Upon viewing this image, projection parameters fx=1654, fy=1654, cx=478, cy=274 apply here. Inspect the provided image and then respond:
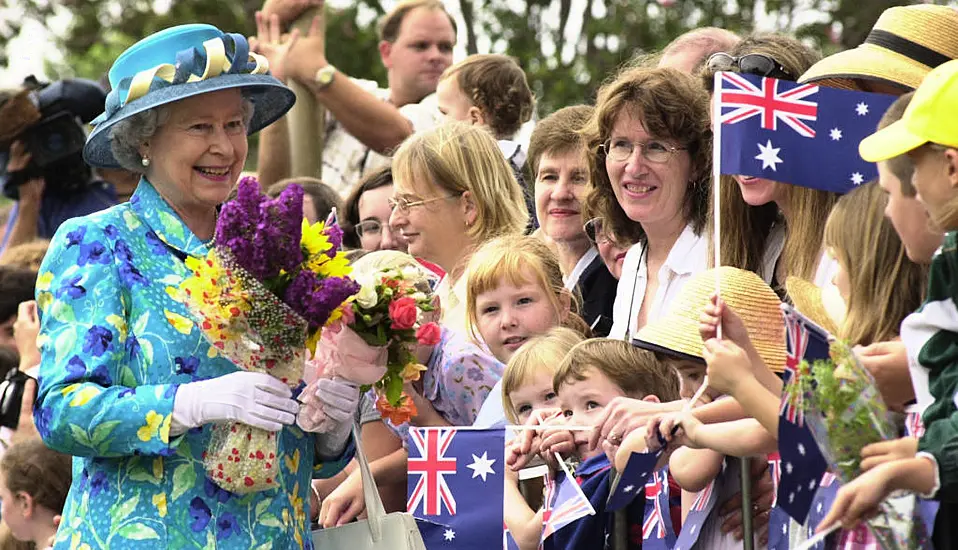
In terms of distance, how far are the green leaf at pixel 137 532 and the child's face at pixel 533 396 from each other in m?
1.35

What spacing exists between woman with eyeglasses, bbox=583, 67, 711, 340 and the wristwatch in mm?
2751

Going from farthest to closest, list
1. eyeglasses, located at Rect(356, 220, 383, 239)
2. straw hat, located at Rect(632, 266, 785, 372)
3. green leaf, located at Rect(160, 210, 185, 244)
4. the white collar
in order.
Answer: eyeglasses, located at Rect(356, 220, 383, 239) < the white collar < green leaf, located at Rect(160, 210, 185, 244) < straw hat, located at Rect(632, 266, 785, 372)

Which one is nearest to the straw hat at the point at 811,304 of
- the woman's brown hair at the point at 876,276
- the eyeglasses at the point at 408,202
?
the woman's brown hair at the point at 876,276

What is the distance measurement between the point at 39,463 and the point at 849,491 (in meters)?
4.09

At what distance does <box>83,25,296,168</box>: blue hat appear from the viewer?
15.6 feet

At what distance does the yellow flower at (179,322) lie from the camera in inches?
179

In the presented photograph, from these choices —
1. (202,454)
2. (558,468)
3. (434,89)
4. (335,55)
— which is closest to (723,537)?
(558,468)

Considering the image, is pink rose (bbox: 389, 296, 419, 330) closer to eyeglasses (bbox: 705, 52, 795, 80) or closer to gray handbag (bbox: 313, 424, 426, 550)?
gray handbag (bbox: 313, 424, 426, 550)

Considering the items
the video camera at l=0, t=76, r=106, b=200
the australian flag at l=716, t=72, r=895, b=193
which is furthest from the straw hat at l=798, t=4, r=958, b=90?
the video camera at l=0, t=76, r=106, b=200

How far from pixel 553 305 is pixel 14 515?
2.40 meters

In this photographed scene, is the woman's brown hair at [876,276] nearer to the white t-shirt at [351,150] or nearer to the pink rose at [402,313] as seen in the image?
the pink rose at [402,313]

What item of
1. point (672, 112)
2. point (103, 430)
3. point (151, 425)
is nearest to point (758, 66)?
point (672, 112)

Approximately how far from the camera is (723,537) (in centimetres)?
477

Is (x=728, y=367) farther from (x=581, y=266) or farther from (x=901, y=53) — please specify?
(x=581, y=266)
